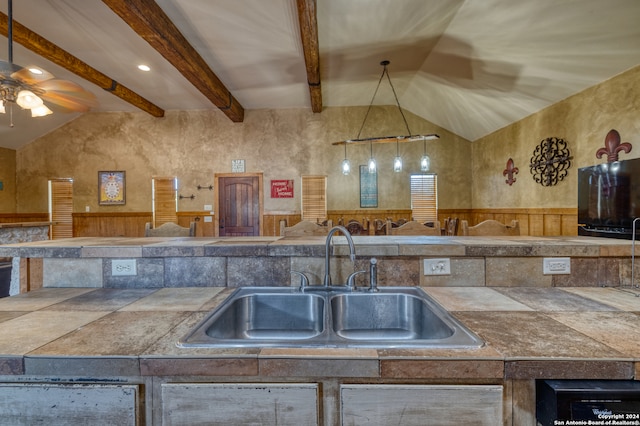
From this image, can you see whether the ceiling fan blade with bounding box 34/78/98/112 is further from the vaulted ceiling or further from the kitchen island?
the kitchen island

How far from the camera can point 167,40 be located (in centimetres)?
339

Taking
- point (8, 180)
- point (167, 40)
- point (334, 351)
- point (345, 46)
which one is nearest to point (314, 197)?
point (345, 46)

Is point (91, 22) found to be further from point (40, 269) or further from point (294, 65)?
point (40, 269)

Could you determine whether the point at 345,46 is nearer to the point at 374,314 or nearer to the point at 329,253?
the point at 329,253

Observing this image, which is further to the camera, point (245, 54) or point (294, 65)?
point (294, 65)

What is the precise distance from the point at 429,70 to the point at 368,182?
2.42 m

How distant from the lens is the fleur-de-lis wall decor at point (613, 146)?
10.3 feet

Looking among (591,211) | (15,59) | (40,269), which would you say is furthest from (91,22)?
(591,211)

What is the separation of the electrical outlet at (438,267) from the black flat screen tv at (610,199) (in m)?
2.39

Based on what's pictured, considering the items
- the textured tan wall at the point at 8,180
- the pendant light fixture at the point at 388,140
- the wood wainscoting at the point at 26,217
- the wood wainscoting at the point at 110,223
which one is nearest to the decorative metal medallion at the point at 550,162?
the pendant light fixture at the point at 388,140

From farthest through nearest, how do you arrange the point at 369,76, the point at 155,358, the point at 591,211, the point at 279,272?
1. the point at 369,76
2. the point at 591,211
3. the point at 279,272
4. the point at 155,358

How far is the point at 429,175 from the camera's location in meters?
6.40

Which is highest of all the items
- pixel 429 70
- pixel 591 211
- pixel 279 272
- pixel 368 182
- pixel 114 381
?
pixel 429 70

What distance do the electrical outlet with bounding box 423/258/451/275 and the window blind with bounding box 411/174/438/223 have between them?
5228 mm
